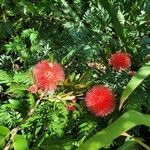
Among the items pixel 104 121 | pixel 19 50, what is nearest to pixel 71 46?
pixel 19 50

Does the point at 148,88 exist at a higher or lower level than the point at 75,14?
lower

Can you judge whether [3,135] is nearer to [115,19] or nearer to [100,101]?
[100,101]

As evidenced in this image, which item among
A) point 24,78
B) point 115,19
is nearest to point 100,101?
point 24,78

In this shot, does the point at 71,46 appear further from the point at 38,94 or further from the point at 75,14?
the point at 38,94

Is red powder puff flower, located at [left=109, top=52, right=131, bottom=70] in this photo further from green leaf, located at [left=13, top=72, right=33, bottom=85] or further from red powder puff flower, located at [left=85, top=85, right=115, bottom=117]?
green leaf, located at [left=13, top=72, right=33, bottom=85]

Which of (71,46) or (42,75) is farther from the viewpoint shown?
(71,46)

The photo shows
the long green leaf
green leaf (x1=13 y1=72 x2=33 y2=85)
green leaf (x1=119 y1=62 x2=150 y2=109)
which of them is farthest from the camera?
green leaf (x1=13 y1=72 x2=33 y2=85)

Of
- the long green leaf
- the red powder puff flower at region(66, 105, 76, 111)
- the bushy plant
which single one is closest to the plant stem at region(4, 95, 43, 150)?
the bushy plant
